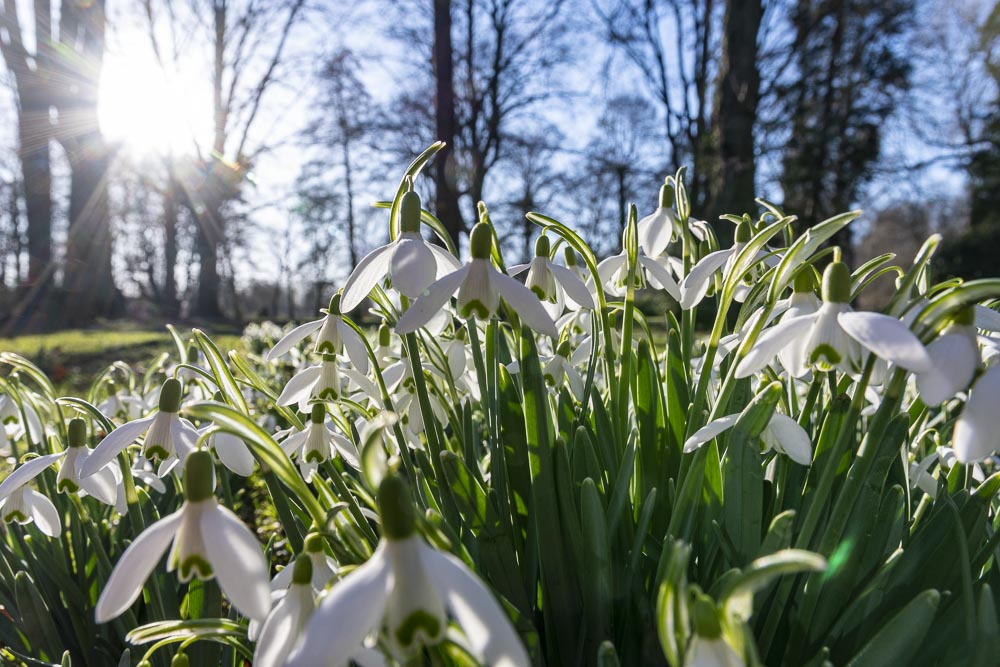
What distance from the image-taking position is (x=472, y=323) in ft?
3.89

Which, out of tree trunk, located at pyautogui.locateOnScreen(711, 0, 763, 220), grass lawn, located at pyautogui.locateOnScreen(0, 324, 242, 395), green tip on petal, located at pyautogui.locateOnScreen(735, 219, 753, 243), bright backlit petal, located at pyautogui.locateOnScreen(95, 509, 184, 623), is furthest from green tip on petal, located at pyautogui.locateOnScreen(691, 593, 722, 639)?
grass lawn, located at pyautogui.locateOnScreen(0, 324, 242, 395)

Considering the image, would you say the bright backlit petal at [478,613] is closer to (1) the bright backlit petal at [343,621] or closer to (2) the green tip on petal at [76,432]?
(1) the bright backlit petal at [343,621]

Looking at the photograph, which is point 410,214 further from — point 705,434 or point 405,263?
point 705,434

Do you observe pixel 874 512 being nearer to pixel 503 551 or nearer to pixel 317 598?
pixel 503 551

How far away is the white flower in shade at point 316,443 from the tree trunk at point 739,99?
4.13 meters

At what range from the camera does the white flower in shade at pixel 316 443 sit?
1.04 m

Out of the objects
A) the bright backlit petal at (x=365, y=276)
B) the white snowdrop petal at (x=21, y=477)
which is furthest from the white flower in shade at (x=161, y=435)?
the bright backlit petal at (x=365, y=276)

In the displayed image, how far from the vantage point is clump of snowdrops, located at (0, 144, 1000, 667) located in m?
0.55

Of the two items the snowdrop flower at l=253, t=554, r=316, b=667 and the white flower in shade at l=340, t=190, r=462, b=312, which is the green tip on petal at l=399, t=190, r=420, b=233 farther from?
the snowdrop flower at l=253, t=554, r=316, b=667

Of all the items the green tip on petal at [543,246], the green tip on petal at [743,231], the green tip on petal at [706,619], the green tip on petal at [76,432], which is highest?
the green tip on petal at [743,231]

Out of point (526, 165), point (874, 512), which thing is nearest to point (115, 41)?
point (526, 165)

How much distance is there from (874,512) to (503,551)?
1.78ft

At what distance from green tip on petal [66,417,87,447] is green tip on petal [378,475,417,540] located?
2.45 feet

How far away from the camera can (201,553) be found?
22.5 inches
